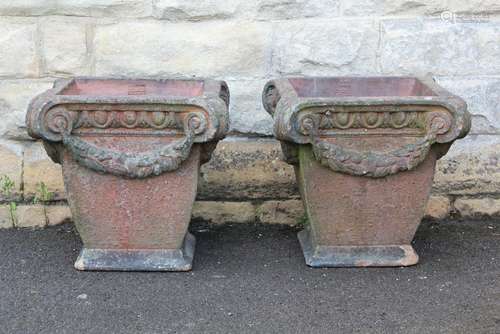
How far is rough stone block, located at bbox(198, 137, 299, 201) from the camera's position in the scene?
4035mm

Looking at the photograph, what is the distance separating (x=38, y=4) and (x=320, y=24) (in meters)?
1.38

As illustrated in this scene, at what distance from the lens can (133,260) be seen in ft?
11.3

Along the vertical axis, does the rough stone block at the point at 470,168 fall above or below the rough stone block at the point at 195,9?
below

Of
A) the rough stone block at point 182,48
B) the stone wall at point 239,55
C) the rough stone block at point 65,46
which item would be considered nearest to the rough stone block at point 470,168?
the stone wall at point 239,55

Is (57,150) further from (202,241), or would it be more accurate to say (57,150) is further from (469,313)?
(469,313)

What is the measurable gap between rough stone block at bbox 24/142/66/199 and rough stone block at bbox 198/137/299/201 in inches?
28.4

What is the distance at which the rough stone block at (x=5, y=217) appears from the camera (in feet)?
13.2

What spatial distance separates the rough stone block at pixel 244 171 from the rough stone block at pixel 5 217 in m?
0.97

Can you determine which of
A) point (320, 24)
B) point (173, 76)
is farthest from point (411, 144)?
point (173, 76)

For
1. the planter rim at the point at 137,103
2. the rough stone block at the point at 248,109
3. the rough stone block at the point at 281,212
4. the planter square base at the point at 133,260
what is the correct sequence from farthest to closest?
1. the rough stone block at the point at 281,212
2. the rough stone block at the point at 248,109
3. the planter square base at the point at 133,260
4. the planter rim at the point at 137,103

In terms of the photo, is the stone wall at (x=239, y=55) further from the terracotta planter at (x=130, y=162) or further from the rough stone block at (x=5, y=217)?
the terracotta planter at (x=130, y=162)

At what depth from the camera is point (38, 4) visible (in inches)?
153

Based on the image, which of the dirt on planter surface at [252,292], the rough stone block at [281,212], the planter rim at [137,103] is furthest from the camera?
the rough stone block at [281,212]

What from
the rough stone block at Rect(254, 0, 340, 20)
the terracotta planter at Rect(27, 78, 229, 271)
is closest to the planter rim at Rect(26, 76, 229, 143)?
the terracotta planter at Rect(27, 78, 229, 271)
